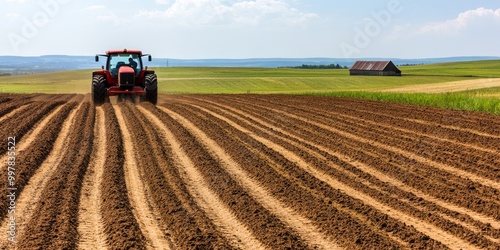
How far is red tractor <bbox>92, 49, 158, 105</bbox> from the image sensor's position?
21.0m

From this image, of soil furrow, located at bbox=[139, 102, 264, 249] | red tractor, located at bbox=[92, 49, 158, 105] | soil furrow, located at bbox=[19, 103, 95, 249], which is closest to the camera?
soil furrow, located at bbox=[19, 103, 95, 249]

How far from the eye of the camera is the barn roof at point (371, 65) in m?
83.1

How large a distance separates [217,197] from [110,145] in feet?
16.1

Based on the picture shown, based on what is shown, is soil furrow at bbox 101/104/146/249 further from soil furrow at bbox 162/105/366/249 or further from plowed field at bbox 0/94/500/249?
soil furrow at bbox 162/105/366/249

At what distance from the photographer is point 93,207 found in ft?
24.2

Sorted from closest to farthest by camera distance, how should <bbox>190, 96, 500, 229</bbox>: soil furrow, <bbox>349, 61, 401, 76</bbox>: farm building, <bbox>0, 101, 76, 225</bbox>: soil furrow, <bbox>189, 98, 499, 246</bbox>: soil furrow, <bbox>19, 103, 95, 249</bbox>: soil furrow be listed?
<bbox>19, 103, 95, 249</bbox>: soil furrow → <bbox>189, 98, 499, 246</bbox>: soil furrow → <bbox>190, 96, 500, 229</bbox>: soil furrow → <bbox>0, 101, 76, 225</bbox>: soil furrow → <bbox>349, 61, 401, 76</bbox>: farm building

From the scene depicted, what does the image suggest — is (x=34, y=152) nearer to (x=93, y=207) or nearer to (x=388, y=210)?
(x=93, y=207)

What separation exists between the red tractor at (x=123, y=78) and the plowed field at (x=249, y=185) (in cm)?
498

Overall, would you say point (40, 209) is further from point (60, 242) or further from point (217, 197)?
point (217, 197)

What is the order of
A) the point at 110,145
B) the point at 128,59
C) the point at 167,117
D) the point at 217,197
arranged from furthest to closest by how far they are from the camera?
the point at 128,59 < the point at 167,117 < the point at 110,145 < the point at 217,197

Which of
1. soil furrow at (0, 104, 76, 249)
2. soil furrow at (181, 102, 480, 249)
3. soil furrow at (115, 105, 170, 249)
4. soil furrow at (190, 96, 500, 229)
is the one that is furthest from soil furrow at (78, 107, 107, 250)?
soil furrow at (190, 96, 500, 229)

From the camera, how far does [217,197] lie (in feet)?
26.1

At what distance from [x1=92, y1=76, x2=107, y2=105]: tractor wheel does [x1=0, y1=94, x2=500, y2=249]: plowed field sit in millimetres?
5091

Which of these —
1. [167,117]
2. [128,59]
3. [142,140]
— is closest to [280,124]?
[167,117]
